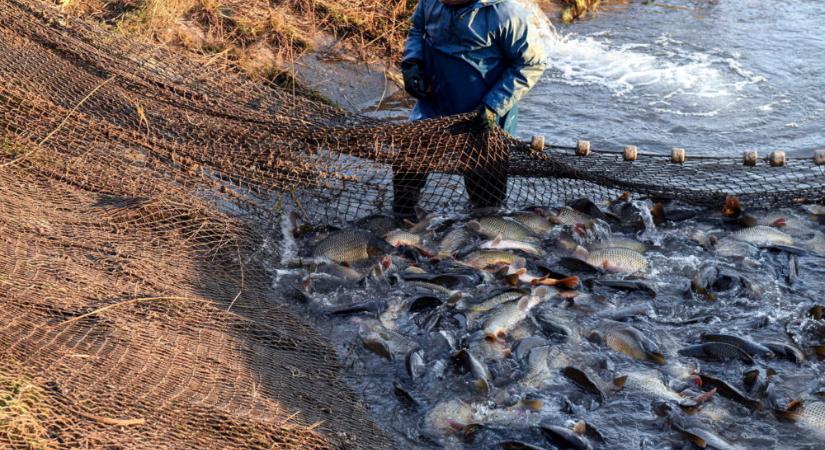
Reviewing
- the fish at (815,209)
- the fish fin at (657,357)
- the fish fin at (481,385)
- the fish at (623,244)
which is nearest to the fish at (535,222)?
the fish at (623,244)

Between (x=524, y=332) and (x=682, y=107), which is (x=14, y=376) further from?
(x=682, y=107)

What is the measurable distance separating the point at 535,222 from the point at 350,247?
1.45m

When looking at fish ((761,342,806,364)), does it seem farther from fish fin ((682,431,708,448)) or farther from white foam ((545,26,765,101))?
white foam ((545,26,765,101))

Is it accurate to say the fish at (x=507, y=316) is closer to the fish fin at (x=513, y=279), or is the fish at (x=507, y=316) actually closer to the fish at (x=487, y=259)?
the fish fin at (x=513, y=279)

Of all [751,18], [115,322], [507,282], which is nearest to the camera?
[115,322]

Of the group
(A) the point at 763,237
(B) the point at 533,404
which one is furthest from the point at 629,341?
(A) the point at 763,237

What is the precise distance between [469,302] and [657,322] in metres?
1.26

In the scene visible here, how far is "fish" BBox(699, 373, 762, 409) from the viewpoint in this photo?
4633 mm

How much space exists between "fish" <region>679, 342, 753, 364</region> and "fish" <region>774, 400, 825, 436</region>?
0.47 m

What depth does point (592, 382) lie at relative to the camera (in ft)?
15.6

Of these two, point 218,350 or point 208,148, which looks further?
point 208,148

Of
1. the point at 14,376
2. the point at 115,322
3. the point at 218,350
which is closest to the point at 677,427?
the point at 218,350

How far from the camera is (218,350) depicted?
4.56 metres

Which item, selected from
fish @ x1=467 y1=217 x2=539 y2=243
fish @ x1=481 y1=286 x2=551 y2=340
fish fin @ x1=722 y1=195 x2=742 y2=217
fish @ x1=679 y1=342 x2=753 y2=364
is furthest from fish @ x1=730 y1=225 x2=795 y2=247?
fish @ x1=481 y1=286 x2=551 y2=340
